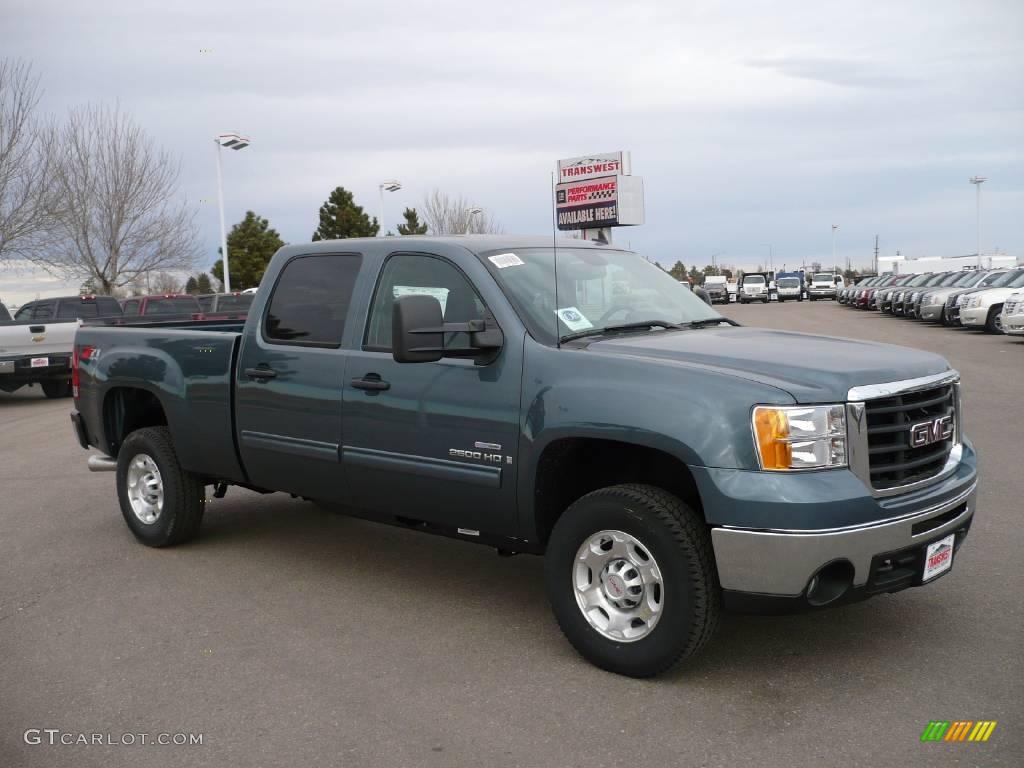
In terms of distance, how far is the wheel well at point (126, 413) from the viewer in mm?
7066

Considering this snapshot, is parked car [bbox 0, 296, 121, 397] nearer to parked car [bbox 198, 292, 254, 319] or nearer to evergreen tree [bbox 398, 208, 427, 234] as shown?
parked car [bbox 198, 292, 254, 319]

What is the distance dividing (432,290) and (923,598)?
2951 millimetres

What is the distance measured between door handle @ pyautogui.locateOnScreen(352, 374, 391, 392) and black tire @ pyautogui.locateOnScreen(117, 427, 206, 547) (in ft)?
6.11

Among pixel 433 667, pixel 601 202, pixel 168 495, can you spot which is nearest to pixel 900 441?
pixel 433 667

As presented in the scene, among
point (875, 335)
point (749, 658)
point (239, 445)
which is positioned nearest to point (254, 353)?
point (239, 445)

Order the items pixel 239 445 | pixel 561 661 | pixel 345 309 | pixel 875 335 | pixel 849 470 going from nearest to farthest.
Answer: pixel 849 470 < pixel 561 661 < pixel 345 309 < pixel 239 445 < pixel 875 335

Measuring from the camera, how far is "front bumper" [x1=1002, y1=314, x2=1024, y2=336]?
20781mm

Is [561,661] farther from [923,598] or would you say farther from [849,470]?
[923,598]

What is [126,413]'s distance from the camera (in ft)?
23.3

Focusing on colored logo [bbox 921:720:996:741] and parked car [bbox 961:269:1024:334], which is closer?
colored logo [bbox 921:720:996:741]

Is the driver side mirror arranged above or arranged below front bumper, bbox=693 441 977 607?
above

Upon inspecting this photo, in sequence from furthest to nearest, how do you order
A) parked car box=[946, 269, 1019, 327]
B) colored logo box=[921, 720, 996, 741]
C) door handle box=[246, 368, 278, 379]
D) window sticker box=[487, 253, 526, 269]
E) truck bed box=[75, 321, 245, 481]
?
parked car box=[946, 269, 1019, 327]
truck bed box=[75, 321, 245, 481]
door handle box=[246, 368, 278, 379]
window sticker box=[487, 253, 526, 269]
colored logo box=[921, 720, 996, 741]

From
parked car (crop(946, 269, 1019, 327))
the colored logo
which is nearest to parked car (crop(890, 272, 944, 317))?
parked car (crop(946, 269, 1019, 327))

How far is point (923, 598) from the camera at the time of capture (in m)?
5.22
